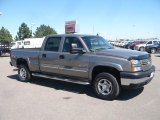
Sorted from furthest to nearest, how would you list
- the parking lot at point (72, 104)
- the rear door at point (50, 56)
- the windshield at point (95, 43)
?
the rear door at point (50, 56)
the windshield at point (95, 43)
the parking lot at point (72, 104)

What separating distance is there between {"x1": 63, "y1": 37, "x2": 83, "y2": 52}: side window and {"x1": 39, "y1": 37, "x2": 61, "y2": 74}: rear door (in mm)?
310

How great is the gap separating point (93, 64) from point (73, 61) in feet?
2.64

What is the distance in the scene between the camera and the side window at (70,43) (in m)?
7.86

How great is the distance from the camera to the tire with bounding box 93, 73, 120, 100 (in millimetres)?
6992

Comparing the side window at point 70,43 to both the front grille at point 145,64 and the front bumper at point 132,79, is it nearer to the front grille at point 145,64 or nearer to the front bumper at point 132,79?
the front bumper at point 132,79

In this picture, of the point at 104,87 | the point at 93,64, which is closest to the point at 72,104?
the point at 104,87

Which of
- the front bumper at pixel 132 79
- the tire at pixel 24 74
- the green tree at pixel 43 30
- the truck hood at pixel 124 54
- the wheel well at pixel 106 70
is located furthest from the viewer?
the green tree at pixel 43 30

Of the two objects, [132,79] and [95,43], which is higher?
[95,43]

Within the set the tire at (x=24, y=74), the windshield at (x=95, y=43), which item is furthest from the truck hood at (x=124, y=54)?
the tire at (x=24, y=74)

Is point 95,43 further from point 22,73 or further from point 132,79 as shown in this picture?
point 22,73

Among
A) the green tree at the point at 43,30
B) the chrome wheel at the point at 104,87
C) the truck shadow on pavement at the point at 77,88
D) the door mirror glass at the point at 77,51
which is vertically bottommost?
the truck shadow on pavement at the point at 77,88

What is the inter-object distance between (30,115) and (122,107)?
2288 mm

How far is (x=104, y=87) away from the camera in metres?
7.27

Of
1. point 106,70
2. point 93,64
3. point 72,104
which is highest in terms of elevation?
point 93,64
